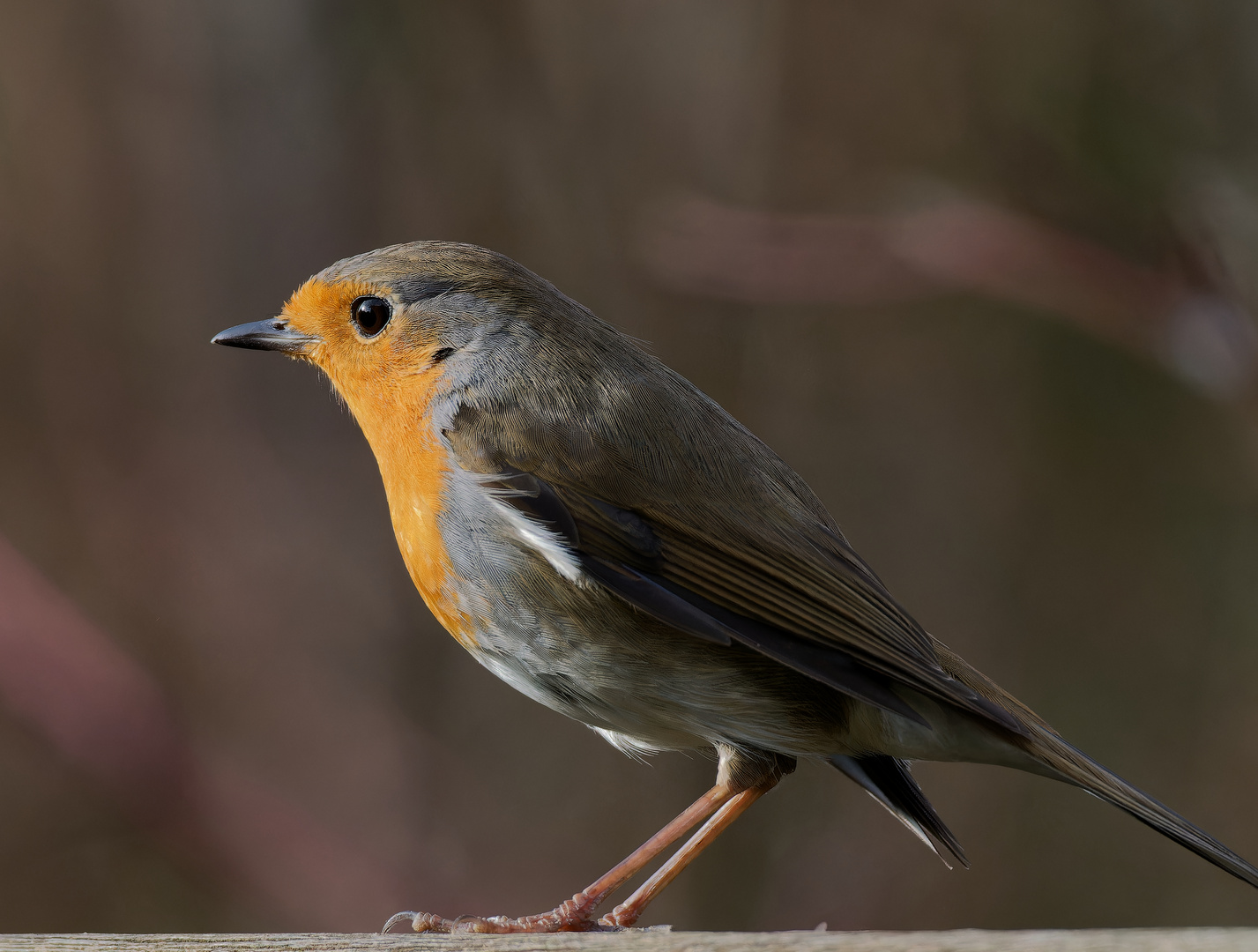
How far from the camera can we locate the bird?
1962 millimetres

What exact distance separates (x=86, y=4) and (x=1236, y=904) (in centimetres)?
654

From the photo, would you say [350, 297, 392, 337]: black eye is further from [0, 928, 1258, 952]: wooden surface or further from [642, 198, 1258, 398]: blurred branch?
[642, 198, 1258, 398]: blurred branch

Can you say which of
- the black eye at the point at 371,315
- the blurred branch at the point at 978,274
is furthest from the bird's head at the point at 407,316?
the blurred branch at the point at 978,274

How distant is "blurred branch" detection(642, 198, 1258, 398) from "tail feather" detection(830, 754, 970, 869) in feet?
5.07

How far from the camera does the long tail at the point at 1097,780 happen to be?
1793 mm

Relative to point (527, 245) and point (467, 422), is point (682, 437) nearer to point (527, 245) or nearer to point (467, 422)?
point (467, 422)

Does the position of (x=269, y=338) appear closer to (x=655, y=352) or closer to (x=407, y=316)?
(x=407, y=316)

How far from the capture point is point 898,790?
2.49 meters

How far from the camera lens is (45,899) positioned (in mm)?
4547

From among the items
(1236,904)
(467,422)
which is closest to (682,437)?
(467,422)

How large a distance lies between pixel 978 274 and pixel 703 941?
8.09 feet

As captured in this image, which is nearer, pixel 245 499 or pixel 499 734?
pixel 499 734

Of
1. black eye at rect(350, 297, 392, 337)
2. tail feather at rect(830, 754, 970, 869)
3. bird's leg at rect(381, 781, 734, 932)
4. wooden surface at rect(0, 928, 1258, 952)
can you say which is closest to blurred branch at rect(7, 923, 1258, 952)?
wooden surface at rect(0, 928, 1258, 952)

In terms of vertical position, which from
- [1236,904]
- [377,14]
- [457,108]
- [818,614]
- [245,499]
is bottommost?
[1236,904]
